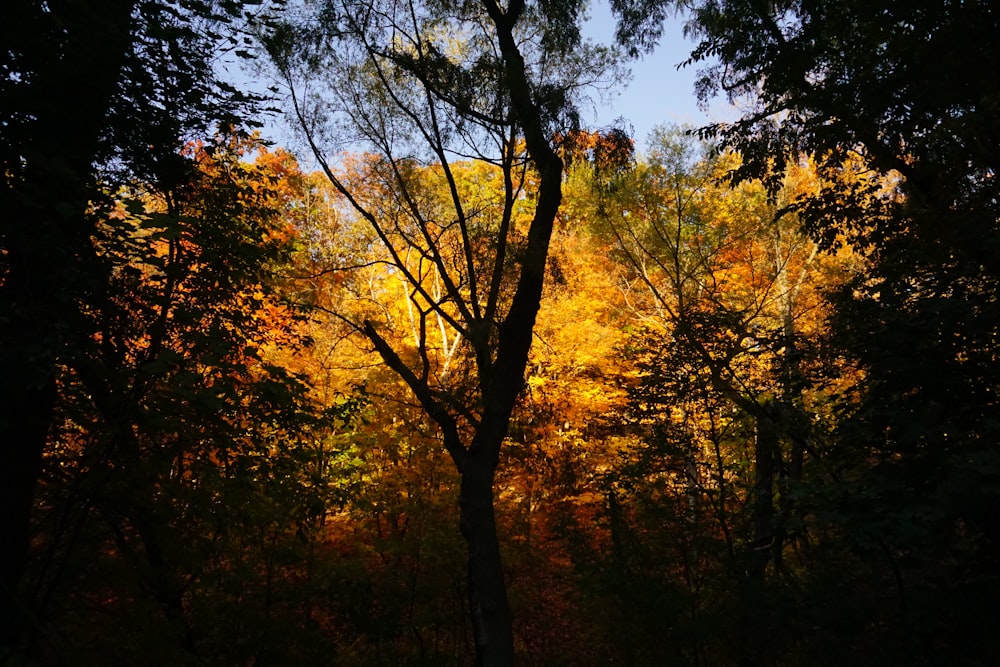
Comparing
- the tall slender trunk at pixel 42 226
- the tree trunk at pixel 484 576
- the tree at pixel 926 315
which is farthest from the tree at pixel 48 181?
the tree at pixel 926 315

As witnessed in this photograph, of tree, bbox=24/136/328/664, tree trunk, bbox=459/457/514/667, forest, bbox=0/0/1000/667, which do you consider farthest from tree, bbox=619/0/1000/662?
tree, bbox=24/136/328/664

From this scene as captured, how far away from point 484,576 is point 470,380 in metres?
2.46

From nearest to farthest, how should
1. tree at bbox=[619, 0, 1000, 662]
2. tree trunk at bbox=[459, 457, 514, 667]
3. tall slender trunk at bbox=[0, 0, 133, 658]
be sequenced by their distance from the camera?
tall slender trunk at bbox=[0, 0, 133, 658] < tree at bbox=[619, 0, 1000, 662] < tree trunk at bbox=[459, 457, 514, 667]

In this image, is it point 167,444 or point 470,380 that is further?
point 470,380

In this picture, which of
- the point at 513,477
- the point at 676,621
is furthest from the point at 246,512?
the point at 513,477

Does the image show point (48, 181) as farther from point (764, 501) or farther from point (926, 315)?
point (764, 501)

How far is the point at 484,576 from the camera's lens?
18.7ft

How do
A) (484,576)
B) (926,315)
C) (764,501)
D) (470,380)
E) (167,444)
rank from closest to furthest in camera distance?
(926,315), (167,444), (484,576), (764,501), (470,380)

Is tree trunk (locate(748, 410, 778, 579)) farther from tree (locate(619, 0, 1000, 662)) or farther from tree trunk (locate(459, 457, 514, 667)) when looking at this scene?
tree trunk (locate(459, 457, 514, 667))

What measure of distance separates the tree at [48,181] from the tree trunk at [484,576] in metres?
3.50

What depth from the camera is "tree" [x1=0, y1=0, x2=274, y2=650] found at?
2891mm

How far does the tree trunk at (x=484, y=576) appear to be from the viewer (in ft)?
18.2

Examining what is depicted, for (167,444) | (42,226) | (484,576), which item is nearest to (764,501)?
(484,576)

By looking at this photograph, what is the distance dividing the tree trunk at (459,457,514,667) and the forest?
3 centimetres
